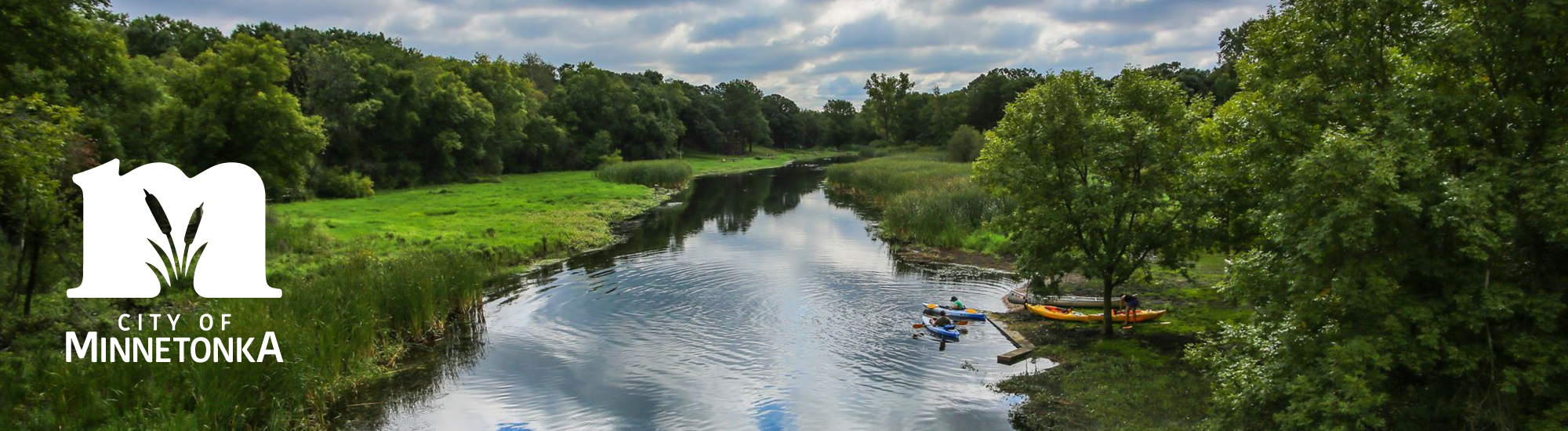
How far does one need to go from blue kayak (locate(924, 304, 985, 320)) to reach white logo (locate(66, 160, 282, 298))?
14855 millimetres

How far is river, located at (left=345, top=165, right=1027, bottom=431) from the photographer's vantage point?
14352mm

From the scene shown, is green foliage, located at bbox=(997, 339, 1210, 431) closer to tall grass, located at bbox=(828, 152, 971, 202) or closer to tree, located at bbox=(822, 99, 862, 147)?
tall grass, located at bbox=(828, 152, 971, 202)

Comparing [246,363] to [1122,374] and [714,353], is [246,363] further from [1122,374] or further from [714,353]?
[1122,374]

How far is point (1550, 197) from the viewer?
761 cm

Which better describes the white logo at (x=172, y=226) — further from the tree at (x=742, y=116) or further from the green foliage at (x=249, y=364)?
the tree at (x=742, y=116)

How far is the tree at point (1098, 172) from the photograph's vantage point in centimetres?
1636

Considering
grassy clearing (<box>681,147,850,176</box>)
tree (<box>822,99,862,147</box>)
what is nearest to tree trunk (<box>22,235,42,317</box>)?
grassy clearing (<box>681,147,850,176</box>)

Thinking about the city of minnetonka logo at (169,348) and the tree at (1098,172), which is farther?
the tree at (1098,172)

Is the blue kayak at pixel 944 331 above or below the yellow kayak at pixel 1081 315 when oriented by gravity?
below

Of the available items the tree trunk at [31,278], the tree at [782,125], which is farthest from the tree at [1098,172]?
the tree at [782,125]

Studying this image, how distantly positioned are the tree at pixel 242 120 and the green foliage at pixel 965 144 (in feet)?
194

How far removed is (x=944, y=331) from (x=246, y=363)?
13.7m

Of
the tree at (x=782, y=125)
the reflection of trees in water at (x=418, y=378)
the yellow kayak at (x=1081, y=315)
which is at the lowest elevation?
the reflection of trees in water at (x=418, y=378)

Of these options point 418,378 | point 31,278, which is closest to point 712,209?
point 418,378
